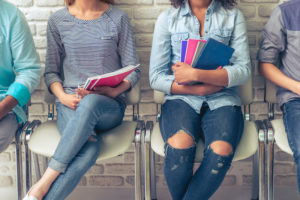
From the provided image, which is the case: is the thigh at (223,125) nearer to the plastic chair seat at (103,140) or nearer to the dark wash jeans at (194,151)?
the dark wash jeans at (194,151)

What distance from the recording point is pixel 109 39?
189 centimetres

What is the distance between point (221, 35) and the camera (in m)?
1.79

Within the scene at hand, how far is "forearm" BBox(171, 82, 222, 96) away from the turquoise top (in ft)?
2.23

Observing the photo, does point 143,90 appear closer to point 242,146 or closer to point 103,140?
point 103,140

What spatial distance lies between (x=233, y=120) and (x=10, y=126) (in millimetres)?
982

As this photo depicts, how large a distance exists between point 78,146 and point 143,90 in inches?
27.9

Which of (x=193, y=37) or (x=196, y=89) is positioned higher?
(x=193, y=37)

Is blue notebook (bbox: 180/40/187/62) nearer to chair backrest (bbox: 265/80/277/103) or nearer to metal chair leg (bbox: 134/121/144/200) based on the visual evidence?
metal chair leg (bbox: 134/121/144/200)

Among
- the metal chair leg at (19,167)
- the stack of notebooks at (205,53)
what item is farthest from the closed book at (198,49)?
the metal chair leg at (19,167)

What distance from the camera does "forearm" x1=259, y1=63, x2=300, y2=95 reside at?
5.74 feet

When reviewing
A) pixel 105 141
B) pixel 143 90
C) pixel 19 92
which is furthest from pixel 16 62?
pixel 143 90

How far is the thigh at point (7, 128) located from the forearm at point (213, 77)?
85 centimetres

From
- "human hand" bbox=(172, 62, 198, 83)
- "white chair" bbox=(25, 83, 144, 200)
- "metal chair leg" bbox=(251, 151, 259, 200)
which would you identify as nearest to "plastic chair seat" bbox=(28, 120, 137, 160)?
"white chair" bbox=(25, 83, 144, 200)

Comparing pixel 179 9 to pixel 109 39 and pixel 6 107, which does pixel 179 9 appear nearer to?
pixel 109 39
